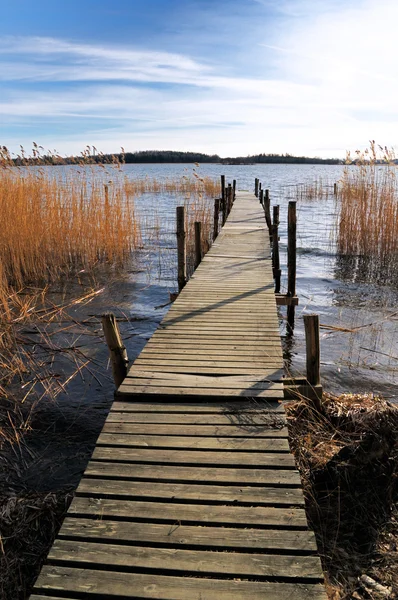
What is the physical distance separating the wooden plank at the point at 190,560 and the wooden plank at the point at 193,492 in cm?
31

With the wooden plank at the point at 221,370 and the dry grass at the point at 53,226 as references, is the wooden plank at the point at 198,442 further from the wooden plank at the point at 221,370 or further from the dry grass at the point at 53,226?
the dry grass at the point at 53,226

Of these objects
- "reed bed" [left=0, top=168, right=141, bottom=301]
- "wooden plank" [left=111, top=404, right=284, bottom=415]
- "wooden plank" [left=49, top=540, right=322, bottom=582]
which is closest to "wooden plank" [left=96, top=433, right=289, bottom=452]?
"wooden plank" [left=111, top=404, right=284, bottom=415]

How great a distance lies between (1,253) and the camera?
27.8ft

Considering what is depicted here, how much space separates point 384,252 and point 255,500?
994cm

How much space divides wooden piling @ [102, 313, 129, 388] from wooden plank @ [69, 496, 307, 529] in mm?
1474

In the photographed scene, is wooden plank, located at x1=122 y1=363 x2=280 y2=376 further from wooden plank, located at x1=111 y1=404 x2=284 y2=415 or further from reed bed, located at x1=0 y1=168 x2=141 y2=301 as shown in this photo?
reed bed, located at x1=0 y1=168 x2=141 y2=301

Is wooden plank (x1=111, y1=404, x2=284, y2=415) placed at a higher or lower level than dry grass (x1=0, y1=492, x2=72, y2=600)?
higher

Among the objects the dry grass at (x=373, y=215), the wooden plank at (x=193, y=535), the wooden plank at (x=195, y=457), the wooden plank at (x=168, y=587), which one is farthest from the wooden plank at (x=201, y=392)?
the dry grass at (x=373, y=215)

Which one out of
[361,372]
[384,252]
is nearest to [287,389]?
[361,372]

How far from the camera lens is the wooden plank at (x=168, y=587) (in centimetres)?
171

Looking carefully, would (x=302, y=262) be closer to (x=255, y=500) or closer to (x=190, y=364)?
(x=190, y=364)

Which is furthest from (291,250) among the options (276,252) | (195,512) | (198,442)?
(195,512)

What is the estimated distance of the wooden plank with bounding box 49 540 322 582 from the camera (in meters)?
1.81

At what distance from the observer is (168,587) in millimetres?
1749
